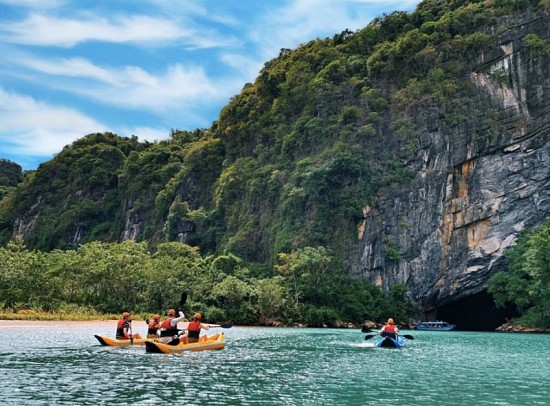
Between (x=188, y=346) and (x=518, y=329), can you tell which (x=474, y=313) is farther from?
(x=188, y=346)

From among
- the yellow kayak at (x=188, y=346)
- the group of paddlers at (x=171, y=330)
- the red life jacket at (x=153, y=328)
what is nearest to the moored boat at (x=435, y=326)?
the yellow kayak at (x=188, y=346)

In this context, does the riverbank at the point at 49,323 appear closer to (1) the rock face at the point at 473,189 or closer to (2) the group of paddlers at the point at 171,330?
(2) the group of paddlers at the point at 171,330

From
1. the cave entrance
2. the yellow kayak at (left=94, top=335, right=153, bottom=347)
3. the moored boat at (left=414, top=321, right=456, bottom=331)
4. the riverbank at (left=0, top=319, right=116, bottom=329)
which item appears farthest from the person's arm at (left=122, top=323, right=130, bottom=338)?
the cave entrance

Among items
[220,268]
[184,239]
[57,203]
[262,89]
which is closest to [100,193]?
[57,203]

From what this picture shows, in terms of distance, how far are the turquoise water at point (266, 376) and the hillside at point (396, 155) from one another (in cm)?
2896

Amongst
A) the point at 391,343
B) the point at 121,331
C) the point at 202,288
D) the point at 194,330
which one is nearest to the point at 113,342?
the point at 121,331

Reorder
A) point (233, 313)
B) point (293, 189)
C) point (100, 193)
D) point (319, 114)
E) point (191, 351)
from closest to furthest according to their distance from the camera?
point (191, 351) → point (233, 313) → point (293, 189) → point (319, 114) → point (100, 193)

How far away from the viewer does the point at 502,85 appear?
56.5 meters

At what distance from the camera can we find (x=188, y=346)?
2330cm

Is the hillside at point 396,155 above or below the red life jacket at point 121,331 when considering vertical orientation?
above

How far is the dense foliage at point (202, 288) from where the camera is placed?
46.6 meters

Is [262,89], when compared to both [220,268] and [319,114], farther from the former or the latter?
[220,268]

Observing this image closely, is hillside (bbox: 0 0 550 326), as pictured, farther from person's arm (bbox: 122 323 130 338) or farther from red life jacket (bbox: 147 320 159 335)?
person's arm (bbox: 122 323 130 338)

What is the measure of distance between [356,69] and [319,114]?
619cm
